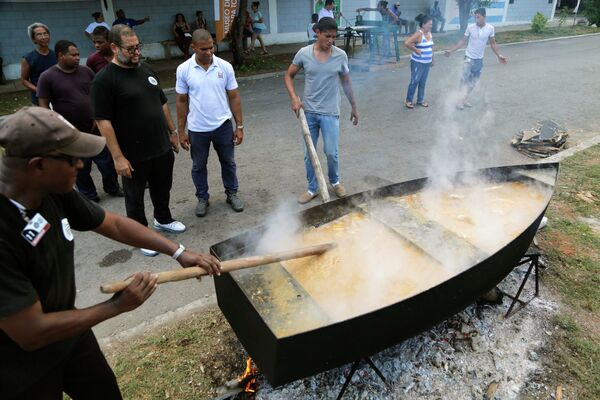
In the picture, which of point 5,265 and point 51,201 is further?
point 51,201

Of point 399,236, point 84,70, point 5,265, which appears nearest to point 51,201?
point 5,265

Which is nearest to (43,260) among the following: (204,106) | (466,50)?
(204,106)

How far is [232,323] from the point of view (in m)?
2.72

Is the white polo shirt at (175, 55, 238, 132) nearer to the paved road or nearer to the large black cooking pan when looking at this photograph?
the paved road

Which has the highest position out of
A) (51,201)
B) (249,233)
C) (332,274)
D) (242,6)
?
(242,6)

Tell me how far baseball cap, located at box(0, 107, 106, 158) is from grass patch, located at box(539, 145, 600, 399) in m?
3.43

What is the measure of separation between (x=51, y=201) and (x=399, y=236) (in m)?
2.51

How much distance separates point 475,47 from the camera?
823 cm

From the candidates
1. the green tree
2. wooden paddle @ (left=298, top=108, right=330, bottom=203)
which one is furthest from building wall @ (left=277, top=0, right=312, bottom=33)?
the green tree

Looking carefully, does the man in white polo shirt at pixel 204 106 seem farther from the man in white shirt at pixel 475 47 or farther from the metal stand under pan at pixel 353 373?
the man in white shirt at pixel 475 47

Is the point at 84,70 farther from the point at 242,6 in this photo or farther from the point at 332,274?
the point at 242,6

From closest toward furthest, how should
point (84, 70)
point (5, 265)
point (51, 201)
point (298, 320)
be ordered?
point (5, 265), point (51, 201), point (298, 320), point (84, 70)

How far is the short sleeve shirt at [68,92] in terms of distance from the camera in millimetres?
4613

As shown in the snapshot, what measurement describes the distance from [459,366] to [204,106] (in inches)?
138
